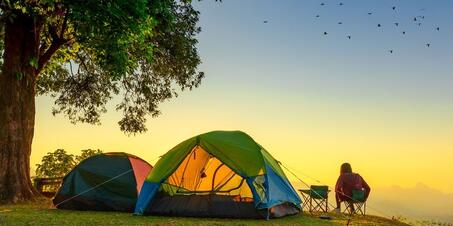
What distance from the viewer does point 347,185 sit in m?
17.3

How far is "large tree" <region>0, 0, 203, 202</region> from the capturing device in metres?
15.6

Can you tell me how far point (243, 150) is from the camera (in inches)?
572

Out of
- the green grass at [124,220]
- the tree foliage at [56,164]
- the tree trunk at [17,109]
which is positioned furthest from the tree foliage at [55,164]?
the green grass at [124,220]

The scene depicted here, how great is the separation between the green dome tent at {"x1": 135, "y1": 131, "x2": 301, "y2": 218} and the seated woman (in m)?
2.17

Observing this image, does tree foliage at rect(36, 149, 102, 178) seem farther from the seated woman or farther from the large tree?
the seated woman

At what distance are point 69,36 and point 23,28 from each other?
184 cm

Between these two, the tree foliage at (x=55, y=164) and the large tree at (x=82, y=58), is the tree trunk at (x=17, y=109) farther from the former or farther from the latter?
the tree foliage at (x=55, y=164)

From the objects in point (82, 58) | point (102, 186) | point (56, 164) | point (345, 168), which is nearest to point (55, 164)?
point (56, 164)

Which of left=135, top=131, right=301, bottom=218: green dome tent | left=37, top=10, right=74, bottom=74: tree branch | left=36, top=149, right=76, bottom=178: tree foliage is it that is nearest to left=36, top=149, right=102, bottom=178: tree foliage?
left=36, top=149, right=76, bottom=178: tree foliage

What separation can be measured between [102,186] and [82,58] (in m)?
8.98

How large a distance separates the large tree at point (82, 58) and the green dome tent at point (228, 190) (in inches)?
141

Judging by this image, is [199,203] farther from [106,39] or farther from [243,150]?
[106,39]

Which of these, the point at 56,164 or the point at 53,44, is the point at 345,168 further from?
the point at 56,164

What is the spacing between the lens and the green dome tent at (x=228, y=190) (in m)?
13.9
